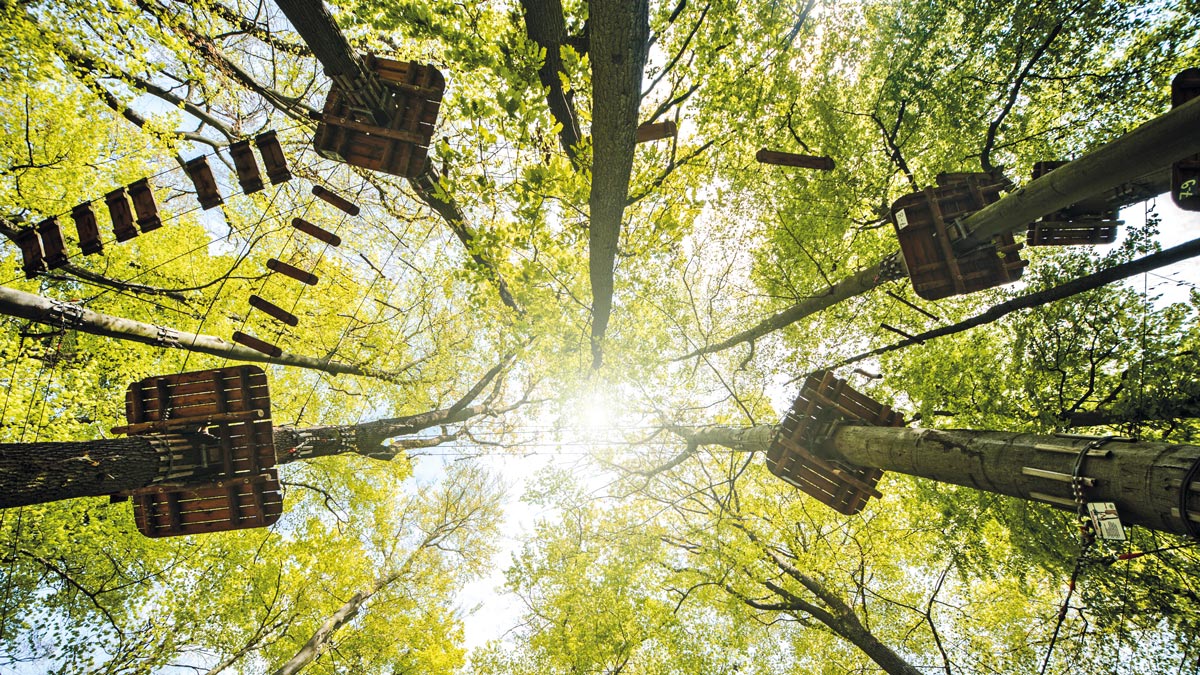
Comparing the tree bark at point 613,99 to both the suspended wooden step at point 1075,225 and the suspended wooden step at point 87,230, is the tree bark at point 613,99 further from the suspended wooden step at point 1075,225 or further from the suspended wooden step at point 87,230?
the suspended wooden step at point 87,230

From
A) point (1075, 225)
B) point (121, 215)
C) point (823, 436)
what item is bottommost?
point (823, 436)

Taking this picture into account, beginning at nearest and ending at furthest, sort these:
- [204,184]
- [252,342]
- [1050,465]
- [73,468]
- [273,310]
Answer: [1050,465]
[73,468]
[204,184]
[273,310]
[252,342]

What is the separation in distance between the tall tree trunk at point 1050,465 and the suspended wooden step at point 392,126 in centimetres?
595

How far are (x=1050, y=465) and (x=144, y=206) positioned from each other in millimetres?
9573

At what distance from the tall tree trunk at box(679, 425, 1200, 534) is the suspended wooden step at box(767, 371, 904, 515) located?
0.35 meters

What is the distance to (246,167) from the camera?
16.4ft

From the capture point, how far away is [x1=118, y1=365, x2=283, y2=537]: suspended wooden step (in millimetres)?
5152

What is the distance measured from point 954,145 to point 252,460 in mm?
12690

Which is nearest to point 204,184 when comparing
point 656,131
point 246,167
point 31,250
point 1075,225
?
point 246,167

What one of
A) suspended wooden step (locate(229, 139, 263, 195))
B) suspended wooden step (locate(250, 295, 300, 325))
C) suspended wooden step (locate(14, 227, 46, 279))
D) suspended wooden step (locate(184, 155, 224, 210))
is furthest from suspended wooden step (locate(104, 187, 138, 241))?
suspended wooden step (locate(250, 295, 300, 325))

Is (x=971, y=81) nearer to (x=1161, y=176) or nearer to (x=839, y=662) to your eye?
(x=1161, y=176)

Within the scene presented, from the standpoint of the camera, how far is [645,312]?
9625mm

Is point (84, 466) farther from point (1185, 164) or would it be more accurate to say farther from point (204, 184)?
point (1185, 164)

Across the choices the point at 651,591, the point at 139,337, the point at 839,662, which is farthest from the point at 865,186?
the point at 139,337
